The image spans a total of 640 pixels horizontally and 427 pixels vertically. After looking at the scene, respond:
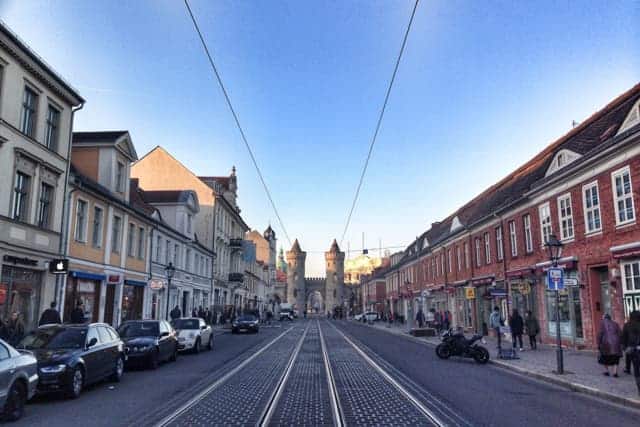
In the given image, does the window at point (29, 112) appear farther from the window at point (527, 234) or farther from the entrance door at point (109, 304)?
the window at point (527, 234)

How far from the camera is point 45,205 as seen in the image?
63.0 ft

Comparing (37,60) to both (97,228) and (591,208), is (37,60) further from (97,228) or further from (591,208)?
(591,208)

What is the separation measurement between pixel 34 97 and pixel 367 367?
14.9 meters

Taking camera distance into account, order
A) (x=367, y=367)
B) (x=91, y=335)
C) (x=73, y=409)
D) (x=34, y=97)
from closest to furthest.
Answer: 1. (x=73, y=409)
2. (x=91, y=335)
3. (x=367, y=367)
4. (x=34, y=97)

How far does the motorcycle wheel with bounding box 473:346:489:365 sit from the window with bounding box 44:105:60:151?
17006 millimetres

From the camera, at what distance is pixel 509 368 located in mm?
15867

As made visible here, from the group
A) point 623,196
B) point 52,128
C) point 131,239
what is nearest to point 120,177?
point 131,239

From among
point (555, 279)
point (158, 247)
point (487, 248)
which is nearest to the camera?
point (555, 279)

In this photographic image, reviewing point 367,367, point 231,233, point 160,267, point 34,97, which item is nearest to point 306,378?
point 367,367

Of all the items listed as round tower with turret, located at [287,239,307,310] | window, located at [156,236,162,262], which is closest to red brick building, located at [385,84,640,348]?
window, located at [156,236,162,262]

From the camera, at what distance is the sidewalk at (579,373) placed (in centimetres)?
1055

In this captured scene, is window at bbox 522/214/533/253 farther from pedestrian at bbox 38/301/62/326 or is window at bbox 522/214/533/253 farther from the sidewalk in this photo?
pedestrian at bbox 38/301/62/326

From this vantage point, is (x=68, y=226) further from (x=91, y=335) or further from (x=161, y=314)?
(x=161, y=314)

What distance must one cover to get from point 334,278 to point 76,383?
388ft
